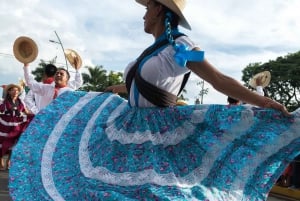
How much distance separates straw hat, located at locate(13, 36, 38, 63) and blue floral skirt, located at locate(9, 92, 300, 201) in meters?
4.49

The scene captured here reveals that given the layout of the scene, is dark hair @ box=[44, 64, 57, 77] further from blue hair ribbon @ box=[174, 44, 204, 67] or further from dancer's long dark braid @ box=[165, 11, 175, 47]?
blue hair ribbon @ box=[174, 44, 204, 67]

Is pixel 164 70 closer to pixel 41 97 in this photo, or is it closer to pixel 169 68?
pixel 169 68

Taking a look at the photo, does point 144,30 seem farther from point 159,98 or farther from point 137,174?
point 137,174

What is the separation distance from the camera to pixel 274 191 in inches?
379

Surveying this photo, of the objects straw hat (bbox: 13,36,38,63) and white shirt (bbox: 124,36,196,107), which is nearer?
white shirt (bbox: 124,36,196,107)

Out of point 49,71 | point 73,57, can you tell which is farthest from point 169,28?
point 49,71

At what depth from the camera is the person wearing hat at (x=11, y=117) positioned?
29.3 feet

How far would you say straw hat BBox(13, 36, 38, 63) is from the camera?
6.75 metres

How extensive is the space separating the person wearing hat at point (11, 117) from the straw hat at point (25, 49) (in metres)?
2.20

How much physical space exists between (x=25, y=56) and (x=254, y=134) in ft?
17.0

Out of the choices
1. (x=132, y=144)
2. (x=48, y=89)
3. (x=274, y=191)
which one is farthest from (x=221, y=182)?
(x=274, y=191)

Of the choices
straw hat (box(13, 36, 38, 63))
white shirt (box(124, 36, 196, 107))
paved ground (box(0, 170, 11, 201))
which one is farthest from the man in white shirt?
white shirt (box(124, 36, 196, 107))

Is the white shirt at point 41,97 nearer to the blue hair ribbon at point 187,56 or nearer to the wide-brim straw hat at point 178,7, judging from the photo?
the wide-brim straw hat at point 178,7

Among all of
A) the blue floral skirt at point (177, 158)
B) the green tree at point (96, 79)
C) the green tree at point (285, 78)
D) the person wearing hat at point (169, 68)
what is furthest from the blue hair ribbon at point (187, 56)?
the green tree at point (96, 79)
